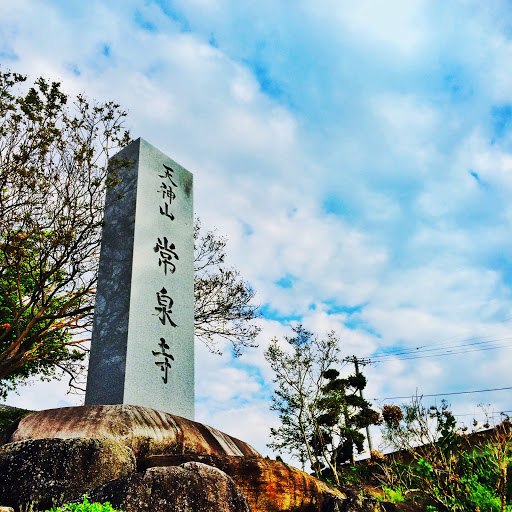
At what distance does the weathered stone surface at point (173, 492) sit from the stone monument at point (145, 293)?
2.26 metres

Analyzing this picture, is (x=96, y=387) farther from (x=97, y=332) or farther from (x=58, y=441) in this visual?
(x=58, y=441)

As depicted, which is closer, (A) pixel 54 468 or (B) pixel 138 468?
(A) pixel 54 468

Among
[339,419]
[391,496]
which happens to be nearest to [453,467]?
[391,496]

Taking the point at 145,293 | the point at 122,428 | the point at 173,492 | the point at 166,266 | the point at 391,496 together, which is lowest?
the point at 391,496

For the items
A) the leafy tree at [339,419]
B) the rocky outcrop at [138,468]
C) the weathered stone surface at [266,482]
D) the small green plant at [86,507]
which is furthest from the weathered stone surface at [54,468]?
the leafy tree at [339,419]

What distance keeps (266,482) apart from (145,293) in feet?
9.21

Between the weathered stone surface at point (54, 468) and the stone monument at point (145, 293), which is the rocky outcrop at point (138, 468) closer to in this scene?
the weathered stone surface at point (54, 468)

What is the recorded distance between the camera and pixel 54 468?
3.20m

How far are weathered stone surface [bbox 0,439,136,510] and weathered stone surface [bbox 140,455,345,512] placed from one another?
2.15ft

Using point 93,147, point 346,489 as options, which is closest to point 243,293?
point 93,147

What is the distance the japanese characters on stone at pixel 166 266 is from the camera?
570 cm

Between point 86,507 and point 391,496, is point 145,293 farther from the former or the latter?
point 391,496

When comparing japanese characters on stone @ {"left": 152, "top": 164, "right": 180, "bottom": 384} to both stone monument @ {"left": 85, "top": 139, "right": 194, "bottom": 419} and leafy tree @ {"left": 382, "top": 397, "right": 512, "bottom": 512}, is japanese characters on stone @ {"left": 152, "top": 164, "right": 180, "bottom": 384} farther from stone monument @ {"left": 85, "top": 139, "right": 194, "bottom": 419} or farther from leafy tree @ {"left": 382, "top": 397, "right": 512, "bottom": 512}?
leafy tree @ {"left": 382, "top": 397, "right": 512, "bottom": 512}

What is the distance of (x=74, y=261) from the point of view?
9.06 meters
